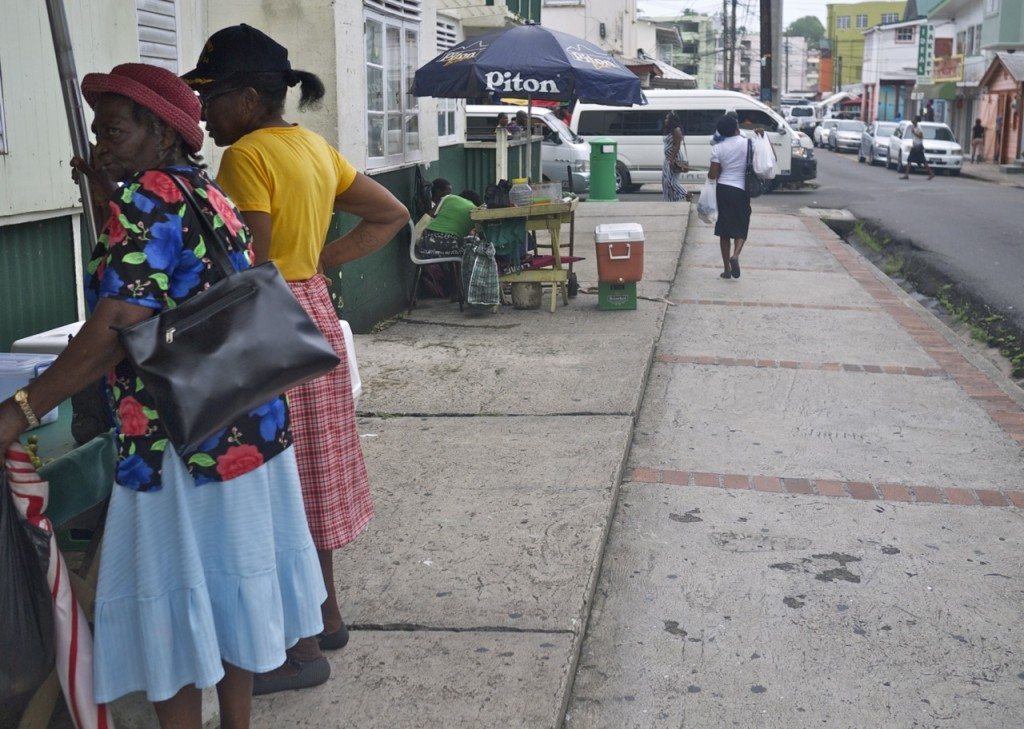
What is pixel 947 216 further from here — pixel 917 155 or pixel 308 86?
pixel 308 86

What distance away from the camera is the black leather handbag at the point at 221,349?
2523 mm

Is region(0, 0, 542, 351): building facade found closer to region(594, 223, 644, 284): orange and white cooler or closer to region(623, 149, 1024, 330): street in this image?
region(594, 223, 644, 284): orange and white cooler

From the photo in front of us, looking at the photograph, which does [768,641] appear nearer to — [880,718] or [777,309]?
[880,718]

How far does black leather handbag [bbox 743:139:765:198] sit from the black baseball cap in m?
9.18

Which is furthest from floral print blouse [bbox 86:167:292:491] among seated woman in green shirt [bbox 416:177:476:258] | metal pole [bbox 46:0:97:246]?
seated woman in green shirt [bbox 416:177:476:258]

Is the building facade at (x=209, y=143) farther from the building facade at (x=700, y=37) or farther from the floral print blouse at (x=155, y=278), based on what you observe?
the building facade at (x=700, y=37)

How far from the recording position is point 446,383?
7.35m

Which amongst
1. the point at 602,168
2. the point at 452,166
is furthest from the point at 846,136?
the point at 452,166

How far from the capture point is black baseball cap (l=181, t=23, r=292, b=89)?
3240 mm

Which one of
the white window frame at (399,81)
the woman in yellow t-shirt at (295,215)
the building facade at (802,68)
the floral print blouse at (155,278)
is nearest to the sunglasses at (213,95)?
the woman in yellow t-shirt at (295,215)

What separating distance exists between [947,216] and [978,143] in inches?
977

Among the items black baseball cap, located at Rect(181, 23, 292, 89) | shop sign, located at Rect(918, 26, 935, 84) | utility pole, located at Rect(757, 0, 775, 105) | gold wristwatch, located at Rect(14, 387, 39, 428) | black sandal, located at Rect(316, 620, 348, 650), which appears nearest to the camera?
gold wristwatch, located at Rect(14, 387, 39, 428)

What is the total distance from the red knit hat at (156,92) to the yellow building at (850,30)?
10539cm

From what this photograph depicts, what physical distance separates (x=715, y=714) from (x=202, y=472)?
1.81m
